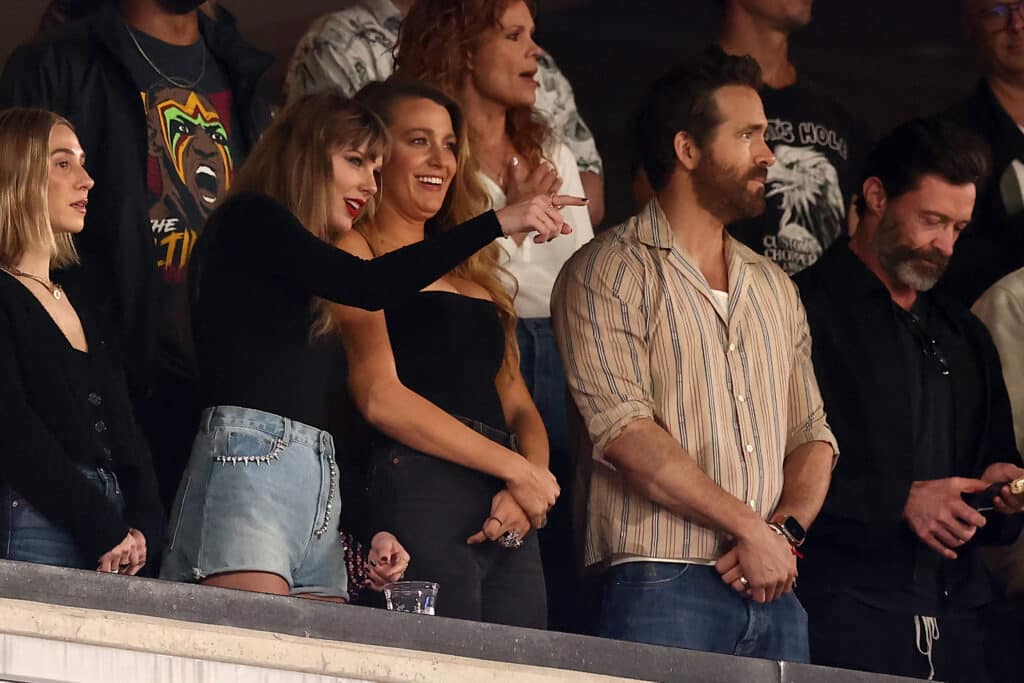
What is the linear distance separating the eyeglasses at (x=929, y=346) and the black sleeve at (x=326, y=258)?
1.25 meters

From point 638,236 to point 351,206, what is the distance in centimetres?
63

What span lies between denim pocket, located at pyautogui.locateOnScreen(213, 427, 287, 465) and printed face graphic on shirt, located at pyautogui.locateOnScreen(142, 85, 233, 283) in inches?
24.5

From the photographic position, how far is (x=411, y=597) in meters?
3.46

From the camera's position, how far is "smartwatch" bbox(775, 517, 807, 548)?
151 inches

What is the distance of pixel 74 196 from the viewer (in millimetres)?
3512

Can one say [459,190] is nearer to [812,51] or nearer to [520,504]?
[520,504]

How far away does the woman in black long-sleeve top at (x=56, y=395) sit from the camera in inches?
128

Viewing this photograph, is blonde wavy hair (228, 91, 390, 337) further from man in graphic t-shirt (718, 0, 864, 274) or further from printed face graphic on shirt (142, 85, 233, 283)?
man in graphic t-shirt (718, 0, 864, 274)

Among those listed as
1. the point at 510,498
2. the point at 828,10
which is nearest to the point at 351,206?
the point at 510,498

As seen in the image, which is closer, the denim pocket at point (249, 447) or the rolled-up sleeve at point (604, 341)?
the denim pocket at point (249, 447)

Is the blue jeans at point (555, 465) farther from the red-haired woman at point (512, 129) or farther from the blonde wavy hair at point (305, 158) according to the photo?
the blonde wavy hair at point (305, 158)

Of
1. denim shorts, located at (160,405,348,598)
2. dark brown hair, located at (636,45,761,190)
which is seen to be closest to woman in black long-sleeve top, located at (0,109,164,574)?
denim shorts, located at (160,405,348,598)

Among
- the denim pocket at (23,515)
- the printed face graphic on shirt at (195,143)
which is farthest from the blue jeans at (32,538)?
the printed face graphic on shirt at (195,143)

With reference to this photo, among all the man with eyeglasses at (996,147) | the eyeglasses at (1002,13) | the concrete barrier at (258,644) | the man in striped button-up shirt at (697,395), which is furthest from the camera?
the eyeglasses at (1002,13)
